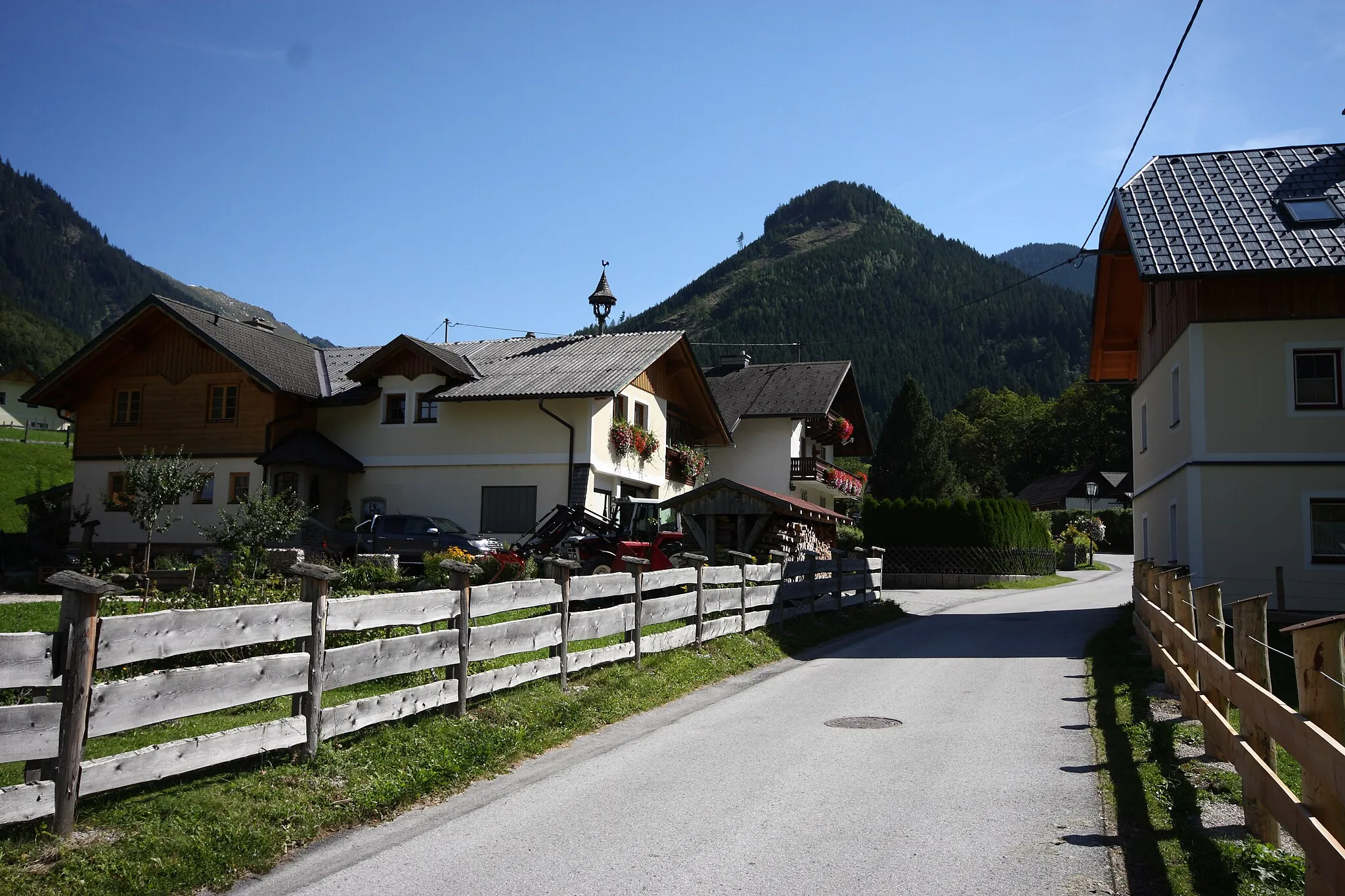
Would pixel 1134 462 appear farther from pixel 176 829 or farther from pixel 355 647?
pixel 176 829

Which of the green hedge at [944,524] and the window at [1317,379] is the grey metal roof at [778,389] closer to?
the green hedge at [944,524]

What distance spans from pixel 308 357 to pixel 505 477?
9458mm

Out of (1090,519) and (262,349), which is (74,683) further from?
(1090,519)

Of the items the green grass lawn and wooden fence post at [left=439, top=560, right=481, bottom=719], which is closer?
wooden fence post at [left=439, top=560, right=481, bottom=719]

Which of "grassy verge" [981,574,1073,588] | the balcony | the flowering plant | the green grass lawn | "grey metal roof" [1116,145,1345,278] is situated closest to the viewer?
"grey metal roof" [1116,145,1345,278]

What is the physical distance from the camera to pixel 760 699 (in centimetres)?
1127

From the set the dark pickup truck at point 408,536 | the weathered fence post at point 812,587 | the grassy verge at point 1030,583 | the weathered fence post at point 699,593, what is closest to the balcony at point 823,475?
the grassy verge at point 1030,583

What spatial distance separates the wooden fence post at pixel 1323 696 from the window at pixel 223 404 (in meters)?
31.1

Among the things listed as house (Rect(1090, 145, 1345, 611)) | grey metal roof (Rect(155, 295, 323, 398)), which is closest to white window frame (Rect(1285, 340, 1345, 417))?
house (Rect(1090, 145, 1345, 611))

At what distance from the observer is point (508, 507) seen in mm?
30188

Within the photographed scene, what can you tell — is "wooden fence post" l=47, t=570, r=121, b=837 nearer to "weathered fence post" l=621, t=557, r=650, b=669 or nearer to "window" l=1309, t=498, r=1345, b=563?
"weathered fence post" l=621, t=557, r=650, b=669

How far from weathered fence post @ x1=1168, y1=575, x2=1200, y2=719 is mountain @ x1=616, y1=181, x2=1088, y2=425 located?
4057 inches

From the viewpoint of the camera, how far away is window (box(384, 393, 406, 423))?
104ft

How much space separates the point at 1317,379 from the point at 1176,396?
101 inches
